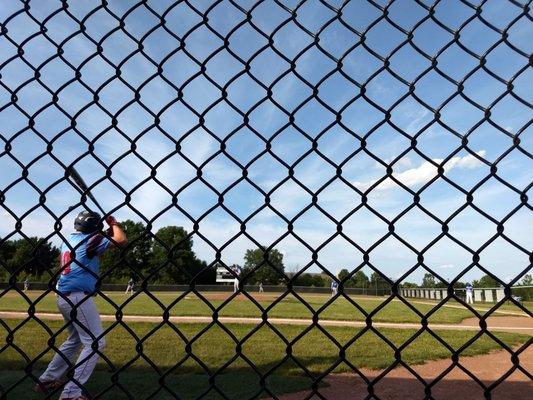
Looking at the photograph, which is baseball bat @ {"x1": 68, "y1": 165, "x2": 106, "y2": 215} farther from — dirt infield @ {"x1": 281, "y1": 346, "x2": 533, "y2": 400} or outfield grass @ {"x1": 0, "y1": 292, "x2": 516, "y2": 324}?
outfield grass @ {"x1": 0, "y1": 292, "x2": 516, "y2": 324}

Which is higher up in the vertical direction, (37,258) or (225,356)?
(37,258)

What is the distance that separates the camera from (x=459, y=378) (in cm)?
643

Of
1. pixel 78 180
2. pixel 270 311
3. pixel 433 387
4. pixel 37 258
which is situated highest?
pixel 78 180

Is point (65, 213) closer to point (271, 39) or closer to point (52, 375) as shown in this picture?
point (271, 39)

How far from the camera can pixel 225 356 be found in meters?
7.51

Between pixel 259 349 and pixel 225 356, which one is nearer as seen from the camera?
pixel 225 356

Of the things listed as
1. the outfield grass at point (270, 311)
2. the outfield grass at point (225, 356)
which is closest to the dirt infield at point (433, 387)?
the outfield grass at point (225, 356)

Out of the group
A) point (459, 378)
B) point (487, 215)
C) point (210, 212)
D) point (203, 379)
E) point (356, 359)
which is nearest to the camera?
point (487, 215)

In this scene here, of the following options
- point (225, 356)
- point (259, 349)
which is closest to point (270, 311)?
point (259, 349)

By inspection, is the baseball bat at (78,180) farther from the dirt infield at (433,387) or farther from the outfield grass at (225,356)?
the dirt infield at (433,387)

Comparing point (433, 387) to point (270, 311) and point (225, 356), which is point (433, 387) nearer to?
point (225, 356)

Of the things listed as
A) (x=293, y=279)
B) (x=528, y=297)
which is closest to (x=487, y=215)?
(x=293, y=279)

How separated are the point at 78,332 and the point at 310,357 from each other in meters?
4.19

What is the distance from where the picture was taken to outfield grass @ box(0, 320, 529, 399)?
18.5 ft
